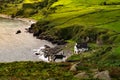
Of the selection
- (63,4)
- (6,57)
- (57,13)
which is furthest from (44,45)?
(63,4)

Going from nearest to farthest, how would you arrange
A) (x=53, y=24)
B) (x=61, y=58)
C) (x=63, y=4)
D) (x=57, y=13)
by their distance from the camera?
(x=61, y=58)
(x=53, y=24)
(x=57, y=13)
(x=63, y=4)

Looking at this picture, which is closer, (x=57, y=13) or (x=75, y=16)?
(x=75, y=16)

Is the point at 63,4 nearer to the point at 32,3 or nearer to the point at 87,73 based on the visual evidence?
the point at 32,3

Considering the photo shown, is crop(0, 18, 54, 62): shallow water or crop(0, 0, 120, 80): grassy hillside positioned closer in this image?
crop(0, 0, 120, 80): grassy hillside

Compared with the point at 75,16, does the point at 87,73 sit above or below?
above

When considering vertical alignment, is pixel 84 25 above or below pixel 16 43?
above

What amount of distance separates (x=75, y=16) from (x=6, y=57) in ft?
159

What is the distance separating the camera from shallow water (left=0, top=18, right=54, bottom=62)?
103m

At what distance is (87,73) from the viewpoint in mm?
41875

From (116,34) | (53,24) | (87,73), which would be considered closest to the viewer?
(87,73)

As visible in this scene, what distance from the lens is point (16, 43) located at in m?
123

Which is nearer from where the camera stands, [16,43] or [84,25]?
[16,43]

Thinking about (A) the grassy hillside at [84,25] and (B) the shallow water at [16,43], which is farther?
(B) the shallow water at [16,43]

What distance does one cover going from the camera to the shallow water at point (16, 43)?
102794 millimetres
